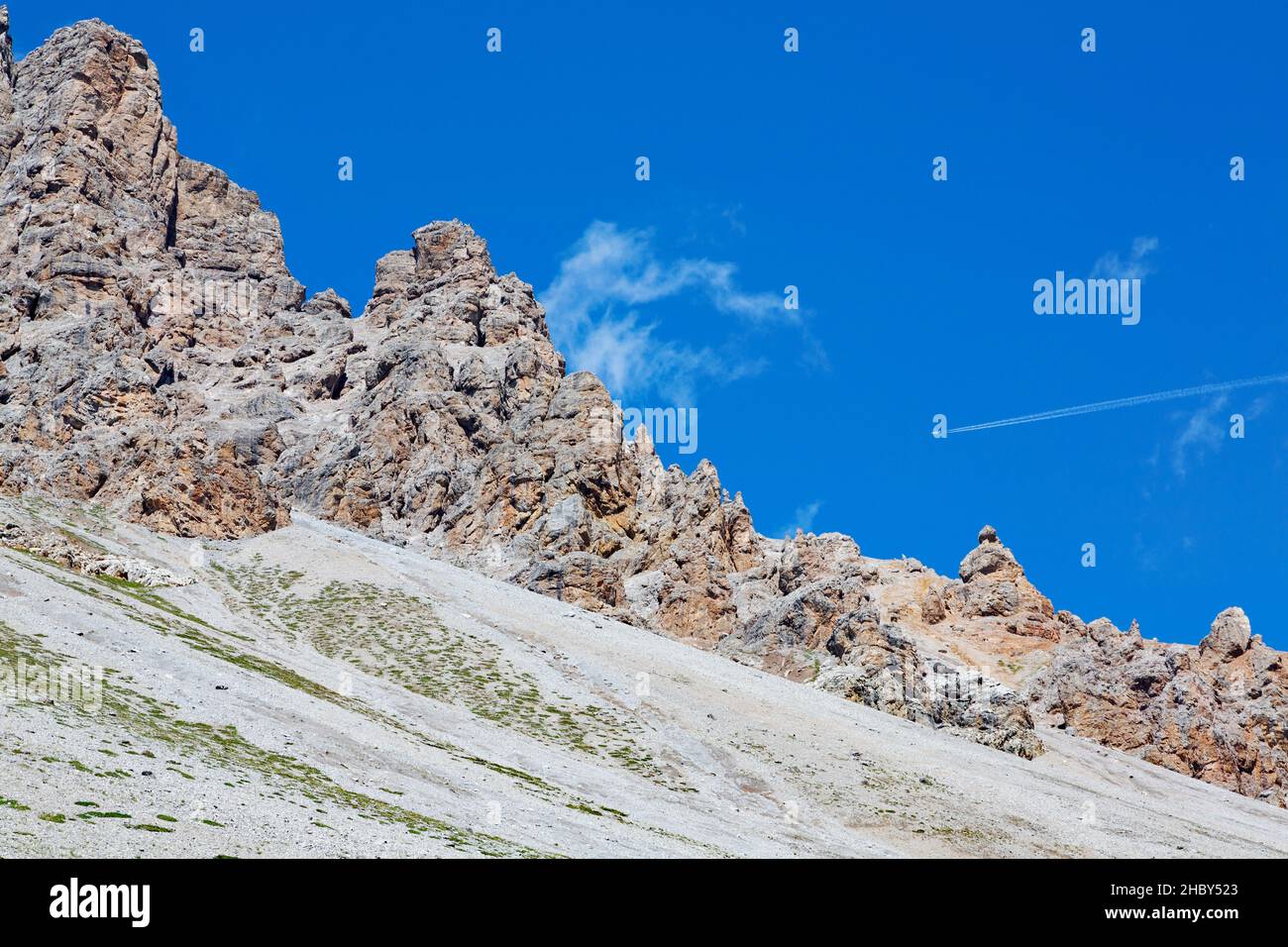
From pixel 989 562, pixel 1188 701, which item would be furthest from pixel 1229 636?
pixel 989 562

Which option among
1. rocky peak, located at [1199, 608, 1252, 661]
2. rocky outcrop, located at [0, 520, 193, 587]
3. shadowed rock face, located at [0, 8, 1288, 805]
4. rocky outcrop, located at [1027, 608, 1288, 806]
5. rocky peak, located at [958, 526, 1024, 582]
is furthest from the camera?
rocky peak, located at [958, 526, 1024, 582]

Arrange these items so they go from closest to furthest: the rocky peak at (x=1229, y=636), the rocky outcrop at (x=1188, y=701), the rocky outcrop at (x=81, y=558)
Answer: the rocky outcrop at (x=81, y=558) < the rocky outcrop at (x=1188, y=701) < the rocky peak at (x=1229, y=636)

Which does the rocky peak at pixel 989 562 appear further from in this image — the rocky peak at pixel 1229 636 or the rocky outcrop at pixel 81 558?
the rocky outcrop at pixel 81 558

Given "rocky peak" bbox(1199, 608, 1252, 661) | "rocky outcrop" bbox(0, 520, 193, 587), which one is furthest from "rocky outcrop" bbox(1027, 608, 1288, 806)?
"rocky outcrop" bbox(0, 520, 193, 587)

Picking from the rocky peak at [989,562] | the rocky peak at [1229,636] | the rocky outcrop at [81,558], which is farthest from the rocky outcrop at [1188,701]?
the rocky outcrop at [81,558]

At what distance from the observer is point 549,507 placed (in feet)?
402

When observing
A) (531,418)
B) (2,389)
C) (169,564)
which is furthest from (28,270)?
(169,564)

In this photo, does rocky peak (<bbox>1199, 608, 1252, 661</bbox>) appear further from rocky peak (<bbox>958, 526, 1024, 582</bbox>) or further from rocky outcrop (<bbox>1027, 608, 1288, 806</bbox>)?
rocky peak (<bbox>958, 526, 1024, 582</bbox>)

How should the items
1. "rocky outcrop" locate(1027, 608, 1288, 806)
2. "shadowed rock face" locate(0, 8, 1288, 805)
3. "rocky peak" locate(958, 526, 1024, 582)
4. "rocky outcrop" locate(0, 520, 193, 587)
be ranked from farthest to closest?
"rocky peak" locate(958, 526, 1024, 582)
"shadowed rock face" locate(0, 8, 1288, 805)
"rocky outcrop" locate(1027, 608, 1288, 806)
"rocky outcrop" locate(0, 520, 193, 587)

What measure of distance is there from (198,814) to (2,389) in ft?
416

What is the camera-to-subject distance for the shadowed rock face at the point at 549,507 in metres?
103

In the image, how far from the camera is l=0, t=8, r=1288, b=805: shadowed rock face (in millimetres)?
102688

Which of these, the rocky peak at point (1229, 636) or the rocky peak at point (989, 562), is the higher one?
the rocky peak at point (989, 562)
